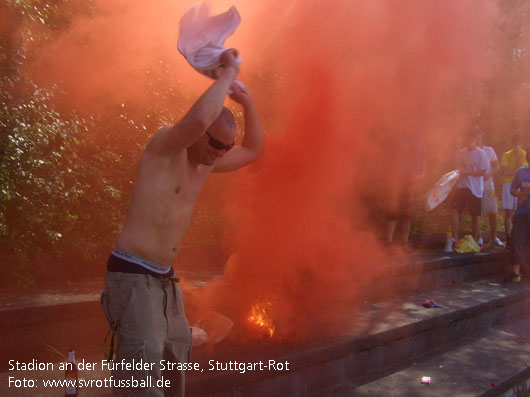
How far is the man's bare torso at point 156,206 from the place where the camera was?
2.49 m

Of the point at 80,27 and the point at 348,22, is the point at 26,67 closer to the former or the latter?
the point at 80,27

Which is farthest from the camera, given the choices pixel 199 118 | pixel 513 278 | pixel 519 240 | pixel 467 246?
pixel 467 246

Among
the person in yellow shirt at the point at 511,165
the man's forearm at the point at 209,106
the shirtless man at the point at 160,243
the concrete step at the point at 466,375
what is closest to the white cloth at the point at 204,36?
the shirtless man at the point at 160,243

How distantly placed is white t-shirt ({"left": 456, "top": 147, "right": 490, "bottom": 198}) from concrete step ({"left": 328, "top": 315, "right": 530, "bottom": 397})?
3.14m

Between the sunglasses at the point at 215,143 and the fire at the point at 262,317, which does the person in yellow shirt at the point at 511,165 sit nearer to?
the fire at the point at 262,317

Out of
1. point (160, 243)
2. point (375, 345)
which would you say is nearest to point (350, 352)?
point (375, 345)

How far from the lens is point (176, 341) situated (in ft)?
8.44

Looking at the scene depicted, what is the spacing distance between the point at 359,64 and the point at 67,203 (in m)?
2.91

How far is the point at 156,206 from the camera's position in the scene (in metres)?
2.51

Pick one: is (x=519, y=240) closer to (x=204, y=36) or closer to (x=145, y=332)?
(x=204, y=36)

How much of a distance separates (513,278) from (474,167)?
173cm

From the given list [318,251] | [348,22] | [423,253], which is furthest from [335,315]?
[423,253]

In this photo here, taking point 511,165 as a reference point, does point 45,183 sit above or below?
below

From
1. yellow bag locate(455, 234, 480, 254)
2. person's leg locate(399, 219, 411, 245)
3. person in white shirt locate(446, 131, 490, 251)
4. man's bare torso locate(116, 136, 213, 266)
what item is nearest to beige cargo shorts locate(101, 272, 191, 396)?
man's bare torso locate(116, 136, 213, 266)
